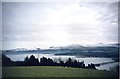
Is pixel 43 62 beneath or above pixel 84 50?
beneath

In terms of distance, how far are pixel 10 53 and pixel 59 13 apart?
4.07 feet

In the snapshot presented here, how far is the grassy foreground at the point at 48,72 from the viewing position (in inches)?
139

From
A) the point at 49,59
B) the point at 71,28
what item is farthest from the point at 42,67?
the point at 71,28

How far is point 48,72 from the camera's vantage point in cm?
353

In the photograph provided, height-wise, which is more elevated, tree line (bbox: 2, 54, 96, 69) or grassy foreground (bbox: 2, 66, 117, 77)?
tree line (bbox: 2, 54, 96, 69)

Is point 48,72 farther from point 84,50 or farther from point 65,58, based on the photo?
point 84,50

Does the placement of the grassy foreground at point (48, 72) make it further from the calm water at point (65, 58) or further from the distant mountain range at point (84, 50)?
the distant mountain range at point (84, 50)

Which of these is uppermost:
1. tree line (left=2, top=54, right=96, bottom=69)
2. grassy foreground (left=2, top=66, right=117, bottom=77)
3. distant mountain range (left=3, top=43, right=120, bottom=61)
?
distant mountain range (left=3, top=43, right=120, bottom=61)

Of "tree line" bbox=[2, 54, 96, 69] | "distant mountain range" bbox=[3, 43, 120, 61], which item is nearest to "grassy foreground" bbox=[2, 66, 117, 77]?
"tree line" bbox=[2, 54, 96, 69]

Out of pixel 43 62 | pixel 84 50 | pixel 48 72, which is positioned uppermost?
pixel 84 50

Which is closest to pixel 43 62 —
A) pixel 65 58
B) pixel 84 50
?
pixel 65 58

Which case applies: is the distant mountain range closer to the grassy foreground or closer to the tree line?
the tree line

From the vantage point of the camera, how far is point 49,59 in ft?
11.6

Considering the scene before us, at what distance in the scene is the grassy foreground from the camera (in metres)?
3.53
